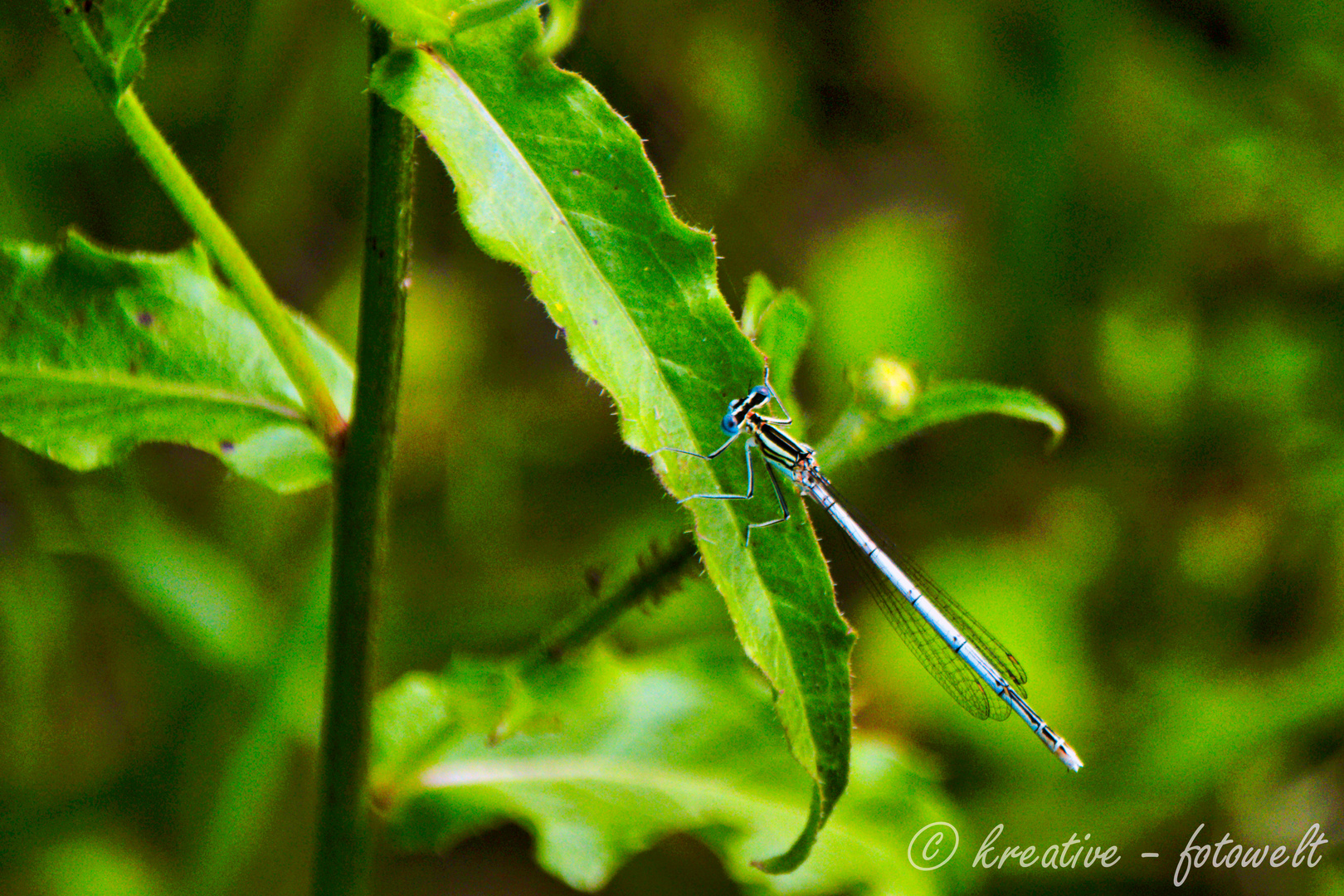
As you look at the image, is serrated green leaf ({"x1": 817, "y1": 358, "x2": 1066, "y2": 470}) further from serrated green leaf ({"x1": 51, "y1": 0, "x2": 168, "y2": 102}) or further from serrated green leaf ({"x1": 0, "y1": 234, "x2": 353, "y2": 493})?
serrated green leaf ({"x1": 51, "y1": 0, "x2": 168, "y2": 102})

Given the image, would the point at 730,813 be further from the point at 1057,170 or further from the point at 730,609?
the point at 1057,170

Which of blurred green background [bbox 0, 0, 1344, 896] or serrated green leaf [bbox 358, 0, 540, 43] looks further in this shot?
blurred green background [bbox 0, 0, 1344, 896]

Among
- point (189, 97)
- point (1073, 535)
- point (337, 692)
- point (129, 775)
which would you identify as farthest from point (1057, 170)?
point (129, 775)

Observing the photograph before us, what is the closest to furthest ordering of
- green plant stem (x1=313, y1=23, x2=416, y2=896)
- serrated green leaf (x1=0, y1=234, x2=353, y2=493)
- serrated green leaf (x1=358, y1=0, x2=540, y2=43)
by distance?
serrated green leaf (x1=358, y1=0, x2=540, y2=43) < green plant stem (x1=313, y1=23, x2=416, y2=896) < serrated green leaf (x1=0, y1=234, x2=353, y2=493)

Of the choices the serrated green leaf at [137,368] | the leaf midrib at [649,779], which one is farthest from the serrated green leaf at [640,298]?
the leaf midrib at [649,779]

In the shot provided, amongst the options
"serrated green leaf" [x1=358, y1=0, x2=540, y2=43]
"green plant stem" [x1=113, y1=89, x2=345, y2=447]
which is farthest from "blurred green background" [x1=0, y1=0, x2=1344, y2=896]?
"serrated green leaf" [x1=358, y1=0, x2=540, y2=43]

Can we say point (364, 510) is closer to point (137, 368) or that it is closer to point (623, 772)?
point (137, 368)
